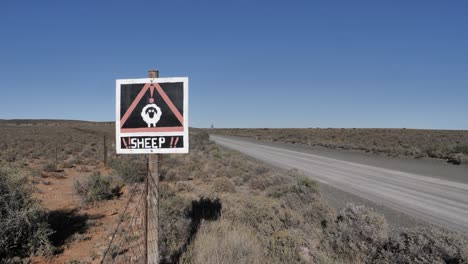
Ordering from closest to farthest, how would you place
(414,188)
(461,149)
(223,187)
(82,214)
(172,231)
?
1. (172,231)
2. (82,214)
3. (223,187)
4. (414,188)
5. (461,149)

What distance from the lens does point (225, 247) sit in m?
4.98

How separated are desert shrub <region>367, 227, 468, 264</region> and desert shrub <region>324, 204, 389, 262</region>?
214mm

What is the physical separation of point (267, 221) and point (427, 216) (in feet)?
15.4

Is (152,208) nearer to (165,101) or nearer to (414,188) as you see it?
(165,101)

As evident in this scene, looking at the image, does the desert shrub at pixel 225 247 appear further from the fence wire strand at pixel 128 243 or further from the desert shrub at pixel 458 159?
the desert shrub at pixel 458 159

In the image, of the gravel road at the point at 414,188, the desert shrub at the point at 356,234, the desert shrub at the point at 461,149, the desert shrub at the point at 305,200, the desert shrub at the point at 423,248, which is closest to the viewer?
the desert shrub at the point at 423,248

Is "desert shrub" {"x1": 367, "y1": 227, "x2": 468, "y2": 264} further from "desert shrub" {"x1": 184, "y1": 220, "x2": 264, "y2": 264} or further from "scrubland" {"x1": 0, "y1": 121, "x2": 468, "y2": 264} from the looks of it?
"desert shrub" {"x1": 184, "y1": 220, "x2": 264, "y2": 264}

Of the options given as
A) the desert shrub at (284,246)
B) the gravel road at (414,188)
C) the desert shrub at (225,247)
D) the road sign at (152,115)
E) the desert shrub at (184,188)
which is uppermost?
the road sign at (152,115)

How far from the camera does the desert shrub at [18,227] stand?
219 inches

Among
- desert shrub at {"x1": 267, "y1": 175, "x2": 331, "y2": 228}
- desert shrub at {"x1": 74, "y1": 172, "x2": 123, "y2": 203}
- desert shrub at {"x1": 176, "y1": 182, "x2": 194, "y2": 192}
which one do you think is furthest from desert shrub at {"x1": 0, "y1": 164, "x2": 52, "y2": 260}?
desert shrub at {"x1": 176, "y1": 182, "x2": 194, "y2": 192}

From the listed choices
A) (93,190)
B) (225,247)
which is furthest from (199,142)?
(225,247)

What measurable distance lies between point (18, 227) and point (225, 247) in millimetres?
3565

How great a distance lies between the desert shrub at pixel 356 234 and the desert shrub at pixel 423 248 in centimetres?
21

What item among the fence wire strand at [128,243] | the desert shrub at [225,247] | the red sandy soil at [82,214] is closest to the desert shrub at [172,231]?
the desert shrub at [225,247]
